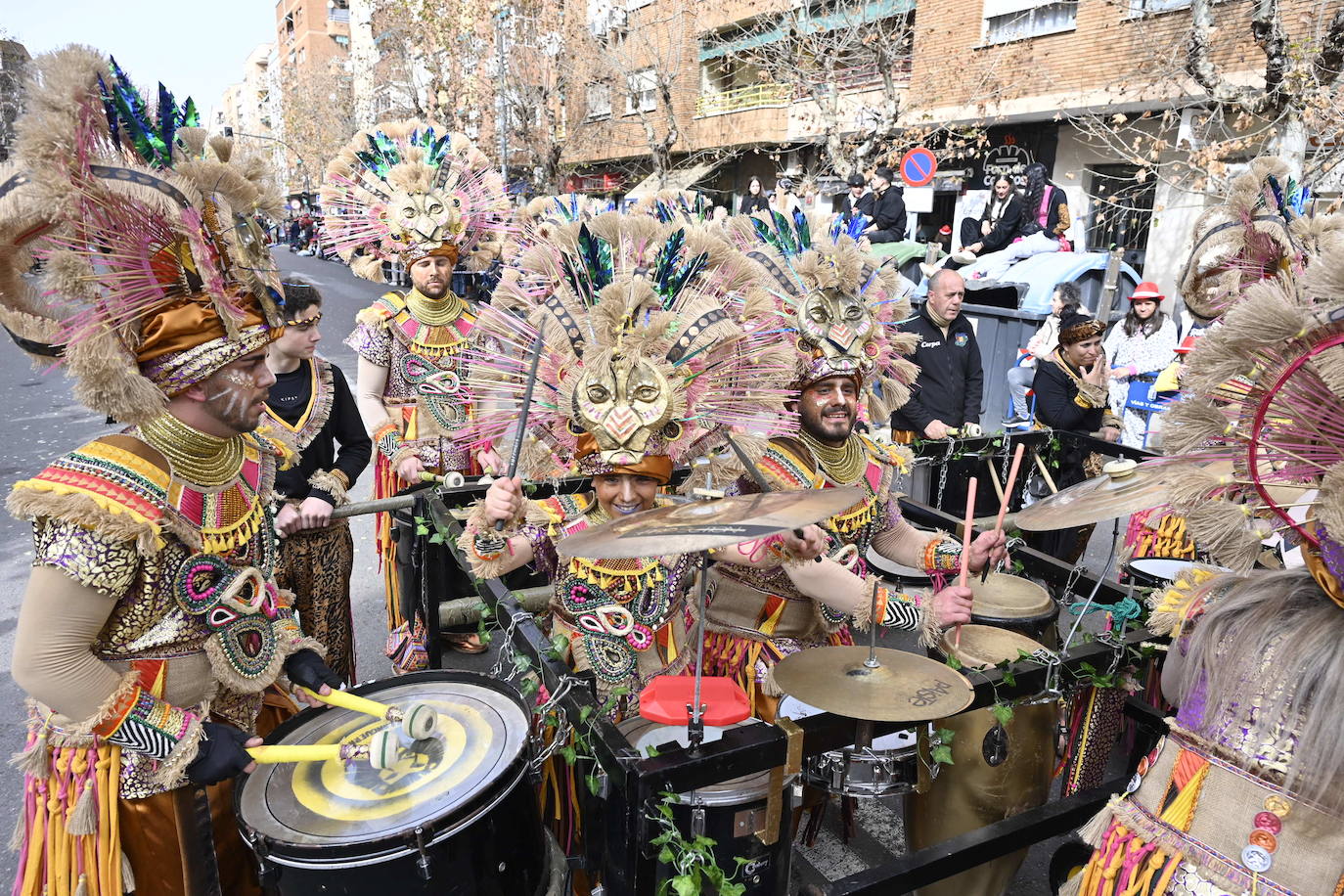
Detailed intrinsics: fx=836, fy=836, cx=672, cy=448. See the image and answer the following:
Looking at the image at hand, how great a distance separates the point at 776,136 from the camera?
2059 cm

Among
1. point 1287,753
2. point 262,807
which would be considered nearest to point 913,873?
point 1287,753

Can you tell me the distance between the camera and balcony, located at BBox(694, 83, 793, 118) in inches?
800

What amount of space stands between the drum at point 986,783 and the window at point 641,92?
16804 millimetres

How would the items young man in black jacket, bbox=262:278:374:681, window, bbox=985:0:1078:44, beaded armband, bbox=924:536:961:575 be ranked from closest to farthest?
beaded armband, bbox=924:536:961:575, young man in black jacket, bbox=262:278:374:681, window, bbox=985:0:1078:44

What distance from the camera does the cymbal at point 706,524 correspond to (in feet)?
5.30

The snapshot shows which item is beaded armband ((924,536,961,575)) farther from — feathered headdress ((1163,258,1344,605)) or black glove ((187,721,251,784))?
black glove ((187,721,251,784))

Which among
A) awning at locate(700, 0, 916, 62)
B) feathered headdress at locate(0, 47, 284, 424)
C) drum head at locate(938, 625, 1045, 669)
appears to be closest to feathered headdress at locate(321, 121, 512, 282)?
feathered headdress at locate(0, 47, 284, 424)

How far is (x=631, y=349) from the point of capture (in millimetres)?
2398

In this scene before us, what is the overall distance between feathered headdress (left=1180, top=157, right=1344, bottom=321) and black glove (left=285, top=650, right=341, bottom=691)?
320cm

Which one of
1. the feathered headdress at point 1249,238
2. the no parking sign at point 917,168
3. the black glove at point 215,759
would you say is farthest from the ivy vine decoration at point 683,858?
the no parking sign at point 917,168

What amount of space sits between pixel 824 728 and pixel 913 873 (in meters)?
0.49

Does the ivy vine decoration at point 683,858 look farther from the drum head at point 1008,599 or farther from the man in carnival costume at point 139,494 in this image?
the drum head at point 1008,599

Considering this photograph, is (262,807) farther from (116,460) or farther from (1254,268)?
(1254,268)

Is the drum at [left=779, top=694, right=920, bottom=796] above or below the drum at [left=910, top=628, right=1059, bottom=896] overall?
above
